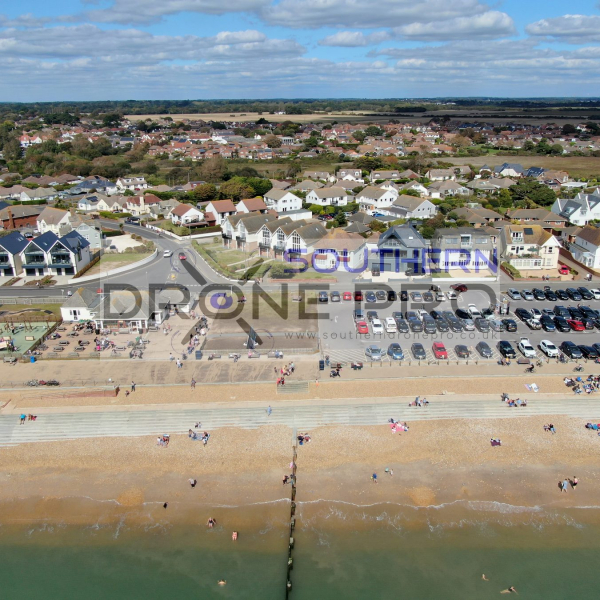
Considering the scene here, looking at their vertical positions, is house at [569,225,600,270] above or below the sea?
above

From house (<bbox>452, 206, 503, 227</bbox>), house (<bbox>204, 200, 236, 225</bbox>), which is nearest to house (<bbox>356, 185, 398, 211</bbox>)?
house (<bbox>452, 206, 503, 227</bbox>)

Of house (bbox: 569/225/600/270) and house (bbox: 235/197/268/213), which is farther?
house (bbox: 235/197/268/213)

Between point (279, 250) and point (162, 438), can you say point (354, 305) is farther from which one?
point (162, 438)

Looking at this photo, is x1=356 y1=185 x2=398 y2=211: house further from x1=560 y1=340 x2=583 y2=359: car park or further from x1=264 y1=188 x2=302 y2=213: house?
x1=560 y1=340 x2=583 y2=359: car park

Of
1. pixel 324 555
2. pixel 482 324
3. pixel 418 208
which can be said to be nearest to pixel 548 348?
pixel 482 324

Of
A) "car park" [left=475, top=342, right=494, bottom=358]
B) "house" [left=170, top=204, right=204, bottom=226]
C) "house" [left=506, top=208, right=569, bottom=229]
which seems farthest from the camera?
"house" [left=170, top=204, right=204, bottom=226]
